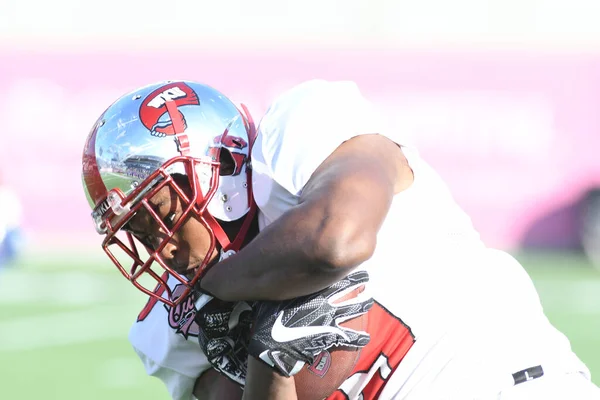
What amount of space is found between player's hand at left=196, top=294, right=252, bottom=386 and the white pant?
0.63m

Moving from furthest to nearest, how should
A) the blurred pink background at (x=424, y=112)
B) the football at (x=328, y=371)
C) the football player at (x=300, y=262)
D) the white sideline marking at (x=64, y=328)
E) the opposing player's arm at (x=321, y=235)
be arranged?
the blurred pink background at (x=424, y=112) < the white sideline marking at (x=64, y=328) < the football at (x=328, y=371) < the football player at (x=300, y=262) < the opposing player's arm at (x=321, y=235)

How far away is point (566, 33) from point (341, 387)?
1470 centimetres

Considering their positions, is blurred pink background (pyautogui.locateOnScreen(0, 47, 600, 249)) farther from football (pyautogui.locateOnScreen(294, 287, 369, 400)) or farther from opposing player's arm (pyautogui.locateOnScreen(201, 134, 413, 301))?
opposing player's arm (pyautogui.locateOnScreen(201, 134, 413, 301))

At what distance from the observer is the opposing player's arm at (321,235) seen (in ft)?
6.06

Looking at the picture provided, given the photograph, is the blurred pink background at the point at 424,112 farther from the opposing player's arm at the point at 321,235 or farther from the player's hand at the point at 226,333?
the opposing player's arm at the point at 321,235

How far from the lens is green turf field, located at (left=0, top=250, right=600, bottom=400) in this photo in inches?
245

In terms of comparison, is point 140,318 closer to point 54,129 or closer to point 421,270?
point 421,270

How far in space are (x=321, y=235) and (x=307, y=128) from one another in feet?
1.19

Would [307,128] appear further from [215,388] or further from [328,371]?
[215,388]

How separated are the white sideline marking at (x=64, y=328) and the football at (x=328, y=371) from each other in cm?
532

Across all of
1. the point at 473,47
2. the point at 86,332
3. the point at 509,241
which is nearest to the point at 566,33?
the point at 473,47

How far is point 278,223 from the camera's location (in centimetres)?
193

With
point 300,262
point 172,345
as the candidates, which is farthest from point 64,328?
point 300,262

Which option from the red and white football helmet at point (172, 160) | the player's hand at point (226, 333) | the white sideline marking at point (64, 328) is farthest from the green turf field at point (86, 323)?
the red and white football helmet at point (172, 160)
